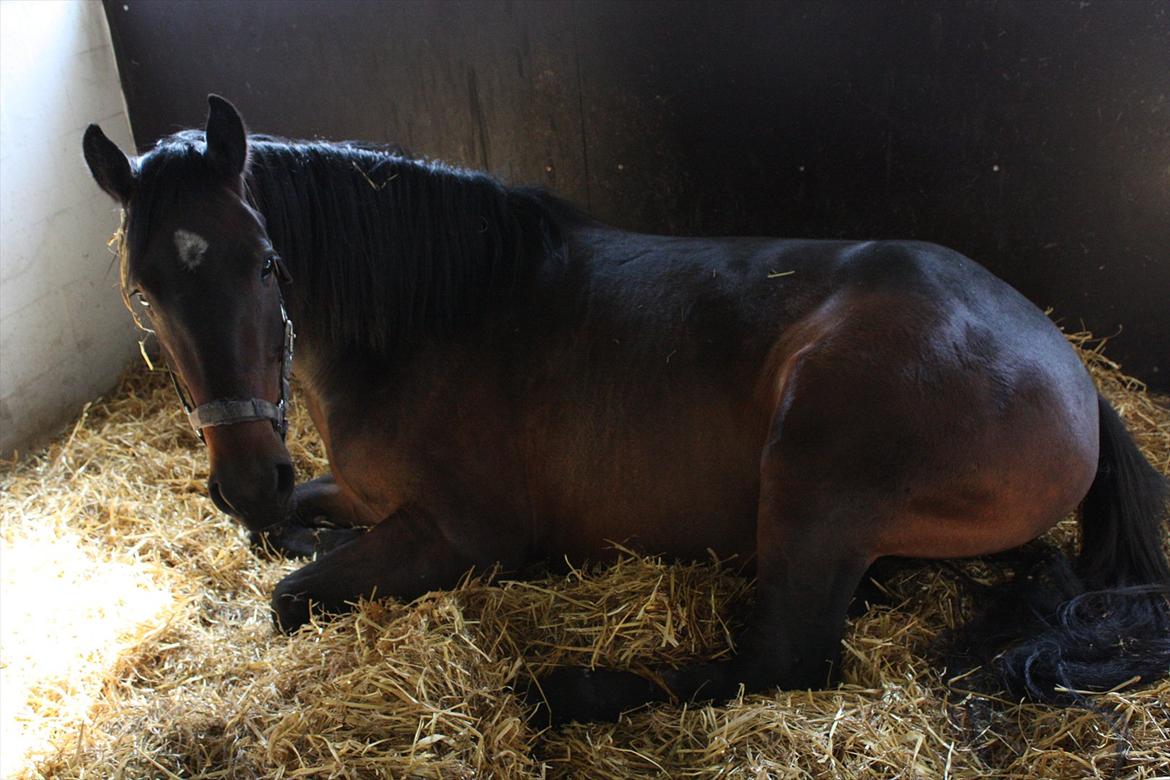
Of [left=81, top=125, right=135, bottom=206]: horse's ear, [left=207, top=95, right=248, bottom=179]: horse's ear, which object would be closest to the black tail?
[left=207, top=95, right=248, bottom=179]: horse's ear

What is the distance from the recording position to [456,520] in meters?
2.92

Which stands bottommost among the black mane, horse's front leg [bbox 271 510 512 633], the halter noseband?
horse's front leg [bbox 271 510 512 633]

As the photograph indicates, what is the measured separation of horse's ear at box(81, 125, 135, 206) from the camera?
7.88 ft

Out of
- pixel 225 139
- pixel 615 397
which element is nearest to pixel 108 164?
pixel 225 139

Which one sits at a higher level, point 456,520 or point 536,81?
point 536,81

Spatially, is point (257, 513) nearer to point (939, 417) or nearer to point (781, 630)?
point (781, 630)

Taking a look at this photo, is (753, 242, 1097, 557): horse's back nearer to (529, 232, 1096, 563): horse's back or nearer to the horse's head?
(529, 232, 1096, 563): horse's back

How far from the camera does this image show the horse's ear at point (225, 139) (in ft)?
8.01

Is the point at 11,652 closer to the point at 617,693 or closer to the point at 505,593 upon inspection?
the point at 505,593

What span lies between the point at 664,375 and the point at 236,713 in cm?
149

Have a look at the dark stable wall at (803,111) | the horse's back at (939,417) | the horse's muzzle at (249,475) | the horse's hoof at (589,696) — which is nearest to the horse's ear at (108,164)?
the horse's muzzle at (249,475)

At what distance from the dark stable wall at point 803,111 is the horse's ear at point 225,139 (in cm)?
202

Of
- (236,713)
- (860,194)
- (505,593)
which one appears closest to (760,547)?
(505,593)

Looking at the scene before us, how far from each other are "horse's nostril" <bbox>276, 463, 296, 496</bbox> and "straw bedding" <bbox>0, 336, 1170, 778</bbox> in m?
0.46
